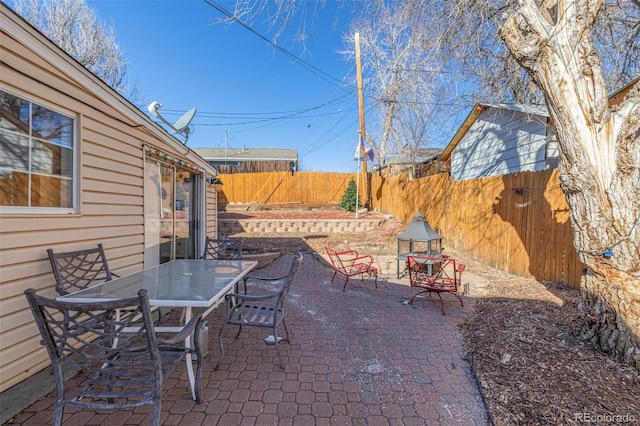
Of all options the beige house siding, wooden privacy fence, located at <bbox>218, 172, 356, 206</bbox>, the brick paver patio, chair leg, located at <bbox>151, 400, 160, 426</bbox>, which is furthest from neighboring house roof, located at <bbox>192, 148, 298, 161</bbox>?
chair leg, located at <bbox>151, 400, 160, 426</bbox>

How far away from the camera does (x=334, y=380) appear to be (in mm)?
2445

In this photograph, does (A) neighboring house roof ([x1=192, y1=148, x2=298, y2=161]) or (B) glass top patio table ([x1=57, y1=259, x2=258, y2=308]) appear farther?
(A) neighboring house roof ([x1=192, y1=148, x2=298, y2=161])

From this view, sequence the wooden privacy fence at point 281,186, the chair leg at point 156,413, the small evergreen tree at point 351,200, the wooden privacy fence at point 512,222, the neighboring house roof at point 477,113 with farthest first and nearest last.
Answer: the wooden privacy fence at point 281,186
the small evergreen tree at point 351,200
the neighboring house roof at point 477,113
the wooden privacy fence at point 512,222
the chair leg at point 156,413

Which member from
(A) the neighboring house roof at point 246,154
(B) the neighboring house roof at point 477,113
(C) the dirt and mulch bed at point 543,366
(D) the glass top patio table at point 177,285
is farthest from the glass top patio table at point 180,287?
(A) the neighboring house roof at point 246,154

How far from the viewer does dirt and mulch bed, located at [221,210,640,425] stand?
1.96 m

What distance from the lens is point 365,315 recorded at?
12.9 feet

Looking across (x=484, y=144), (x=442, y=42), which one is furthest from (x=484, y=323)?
(x=484, y=144)

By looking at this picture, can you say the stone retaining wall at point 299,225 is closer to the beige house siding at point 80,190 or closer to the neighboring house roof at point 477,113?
the neighboring house roof at point 477,113

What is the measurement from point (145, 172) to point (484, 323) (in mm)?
4925

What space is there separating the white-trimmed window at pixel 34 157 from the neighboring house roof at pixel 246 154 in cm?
2343

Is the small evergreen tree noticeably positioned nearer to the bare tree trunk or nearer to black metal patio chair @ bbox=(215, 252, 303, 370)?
black metal patio chair @ bbox=(215, 252, 303, 370)

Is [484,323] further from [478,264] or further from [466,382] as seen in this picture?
[478,264]

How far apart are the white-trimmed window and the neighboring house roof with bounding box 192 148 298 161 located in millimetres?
23434

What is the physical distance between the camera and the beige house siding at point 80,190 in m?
2.17
